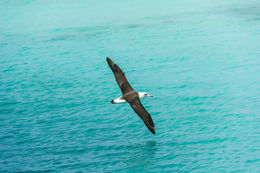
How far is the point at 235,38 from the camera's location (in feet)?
212

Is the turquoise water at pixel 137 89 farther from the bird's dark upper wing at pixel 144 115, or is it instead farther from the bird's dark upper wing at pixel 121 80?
the bird's dark upper wing at pixel 144 115

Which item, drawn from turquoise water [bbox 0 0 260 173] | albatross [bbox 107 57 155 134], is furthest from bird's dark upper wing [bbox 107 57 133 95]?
turquoise water [bbox 0 0 260 173]

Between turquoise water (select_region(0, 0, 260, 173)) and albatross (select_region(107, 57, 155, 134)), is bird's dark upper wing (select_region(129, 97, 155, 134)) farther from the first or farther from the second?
turquoise water (select_region(0, 0, 260, 173))

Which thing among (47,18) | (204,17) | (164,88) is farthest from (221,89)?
(47,18)

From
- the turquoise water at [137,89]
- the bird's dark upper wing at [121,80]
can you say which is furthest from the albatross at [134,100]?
the turquoise water at [137,89]

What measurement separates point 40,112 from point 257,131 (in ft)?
70.8

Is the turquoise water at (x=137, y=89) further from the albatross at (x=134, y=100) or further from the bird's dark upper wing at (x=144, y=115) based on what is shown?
the bird's dark upper wing at (x=144, y=115)

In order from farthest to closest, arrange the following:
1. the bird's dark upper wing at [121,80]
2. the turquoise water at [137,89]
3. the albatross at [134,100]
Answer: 1. the turquoise water at [137,89]
2. the bird's dark upper wing at [121,80]
3. the albatross at [134,100]

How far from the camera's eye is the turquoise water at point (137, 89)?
34.4m

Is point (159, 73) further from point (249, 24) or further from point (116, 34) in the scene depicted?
point (249, 24)

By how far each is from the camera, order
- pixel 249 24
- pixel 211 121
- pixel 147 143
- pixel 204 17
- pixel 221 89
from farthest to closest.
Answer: pixel 204 17
pixel 249 24
pixel 221 89
pixel 211 121
pixel 147 143

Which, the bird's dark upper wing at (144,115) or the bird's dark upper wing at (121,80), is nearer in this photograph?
the bird's dark upper wing at (144,115)

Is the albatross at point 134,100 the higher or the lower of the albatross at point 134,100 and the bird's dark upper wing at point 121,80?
the lower

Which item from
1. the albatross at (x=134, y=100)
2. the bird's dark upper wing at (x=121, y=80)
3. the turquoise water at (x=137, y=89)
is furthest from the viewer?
the turquoise water at (x=137, y=89)
